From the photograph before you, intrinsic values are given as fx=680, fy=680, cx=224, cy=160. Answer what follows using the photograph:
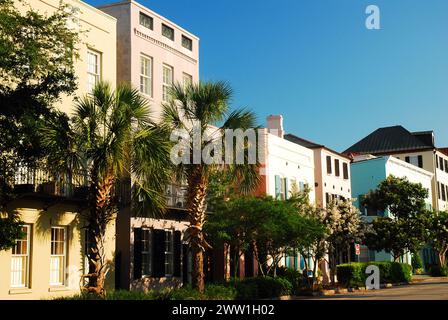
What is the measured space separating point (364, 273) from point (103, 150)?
82.2ft

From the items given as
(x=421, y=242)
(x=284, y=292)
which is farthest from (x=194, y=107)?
(x=421, y=242)

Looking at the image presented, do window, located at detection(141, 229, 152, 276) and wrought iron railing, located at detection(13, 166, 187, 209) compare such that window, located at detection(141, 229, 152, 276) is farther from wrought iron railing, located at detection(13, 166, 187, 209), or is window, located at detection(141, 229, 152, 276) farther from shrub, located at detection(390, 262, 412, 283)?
shrub, located at detection(390, 262, 412, 283)

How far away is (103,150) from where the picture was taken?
1981cm

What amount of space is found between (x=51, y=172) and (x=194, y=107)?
6.72 m

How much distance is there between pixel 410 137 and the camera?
7581cm

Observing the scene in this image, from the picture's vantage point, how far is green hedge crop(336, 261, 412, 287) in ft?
128

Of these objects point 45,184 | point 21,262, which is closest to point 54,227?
point 21,262

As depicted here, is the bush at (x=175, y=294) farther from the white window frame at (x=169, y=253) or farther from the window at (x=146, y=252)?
the white window frame at (x=169, y=253)

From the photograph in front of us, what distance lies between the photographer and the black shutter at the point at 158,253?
2808cm

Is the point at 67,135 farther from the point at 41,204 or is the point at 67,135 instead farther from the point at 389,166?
the point at 389,166

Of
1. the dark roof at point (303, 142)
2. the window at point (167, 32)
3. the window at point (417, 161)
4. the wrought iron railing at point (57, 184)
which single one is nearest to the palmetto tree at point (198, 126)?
the wrought iron railing at point (57, 184)

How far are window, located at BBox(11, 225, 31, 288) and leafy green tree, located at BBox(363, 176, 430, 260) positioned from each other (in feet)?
92.3

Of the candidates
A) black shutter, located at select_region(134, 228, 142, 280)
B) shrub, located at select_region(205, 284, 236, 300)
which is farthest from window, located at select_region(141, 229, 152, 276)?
shrub, located at select_region(205, 284, 236, 300)

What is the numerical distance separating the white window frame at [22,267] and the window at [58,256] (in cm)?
114
